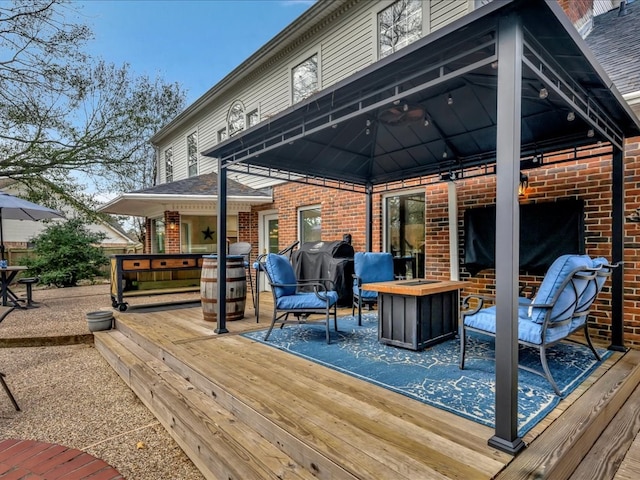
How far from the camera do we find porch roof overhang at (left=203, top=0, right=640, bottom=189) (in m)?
2.05

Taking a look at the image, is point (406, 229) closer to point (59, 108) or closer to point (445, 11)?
point (445, 11)

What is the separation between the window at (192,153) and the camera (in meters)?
11.4

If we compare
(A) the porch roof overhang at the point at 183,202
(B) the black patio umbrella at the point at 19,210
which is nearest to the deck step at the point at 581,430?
(A) the porch roof overhang at the point at 183,202

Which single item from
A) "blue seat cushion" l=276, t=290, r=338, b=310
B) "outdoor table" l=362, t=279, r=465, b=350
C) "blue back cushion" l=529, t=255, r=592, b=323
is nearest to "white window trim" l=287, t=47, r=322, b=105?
"blue seat cushion" l=276, t=290, r=338, b=310

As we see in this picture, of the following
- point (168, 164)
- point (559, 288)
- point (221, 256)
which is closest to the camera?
point (559, 288)

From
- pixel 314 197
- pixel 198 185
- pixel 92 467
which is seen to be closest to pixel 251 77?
pixel 198 185

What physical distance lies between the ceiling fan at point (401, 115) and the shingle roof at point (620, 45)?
214 cm

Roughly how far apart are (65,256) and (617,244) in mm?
13477

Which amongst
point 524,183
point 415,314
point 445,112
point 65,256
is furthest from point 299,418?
point 65,256

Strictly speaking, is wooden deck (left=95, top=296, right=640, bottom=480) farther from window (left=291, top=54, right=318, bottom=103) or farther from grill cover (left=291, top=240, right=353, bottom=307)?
window (left=291, top=54, right=318, bottom=103)

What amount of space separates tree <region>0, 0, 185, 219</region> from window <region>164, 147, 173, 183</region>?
1184 mm

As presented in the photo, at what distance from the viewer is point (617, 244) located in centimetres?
355

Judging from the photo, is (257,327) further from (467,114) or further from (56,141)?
(56,141)

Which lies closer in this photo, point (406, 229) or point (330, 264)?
point (330, 264)
